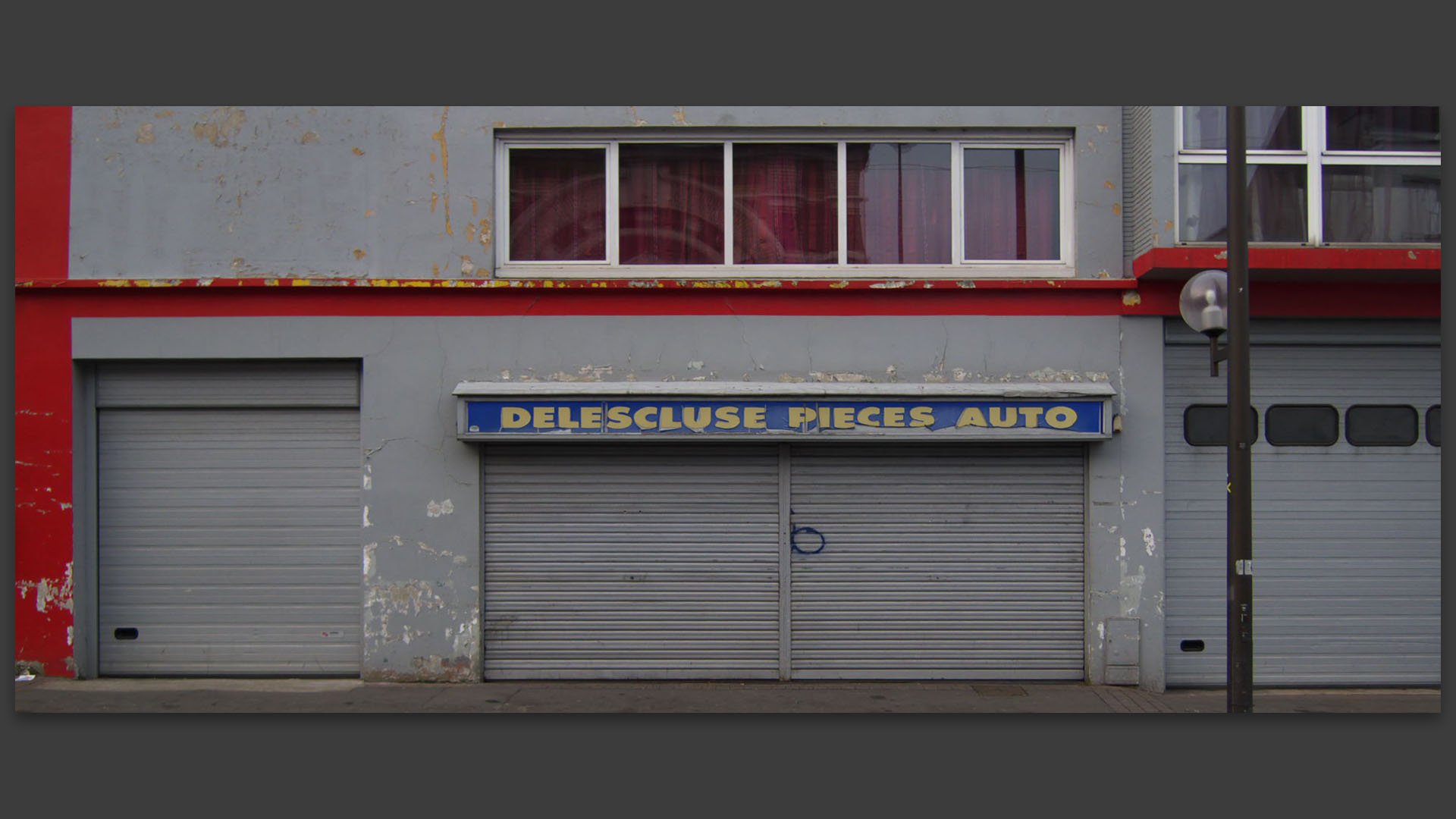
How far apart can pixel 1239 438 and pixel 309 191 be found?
27.1 feet

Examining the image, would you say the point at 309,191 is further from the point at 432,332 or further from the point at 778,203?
the point at 778,203

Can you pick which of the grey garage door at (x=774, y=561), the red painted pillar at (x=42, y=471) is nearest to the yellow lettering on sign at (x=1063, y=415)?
the grey garage door at (x=774, y=561)

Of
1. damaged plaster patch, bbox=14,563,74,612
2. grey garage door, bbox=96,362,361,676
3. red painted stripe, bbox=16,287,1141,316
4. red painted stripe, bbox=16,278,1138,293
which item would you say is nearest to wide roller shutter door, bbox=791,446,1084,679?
red painted stripe, bbox=16,287,1141,316

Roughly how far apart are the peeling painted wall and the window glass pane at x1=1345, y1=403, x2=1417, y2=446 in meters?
2.81

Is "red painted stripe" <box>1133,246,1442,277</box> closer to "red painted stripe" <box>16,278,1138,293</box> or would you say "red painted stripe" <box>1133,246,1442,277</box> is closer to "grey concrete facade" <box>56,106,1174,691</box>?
"red painted stripe" <box>16,278,1138,293</box>

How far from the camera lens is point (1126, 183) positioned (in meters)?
8.98

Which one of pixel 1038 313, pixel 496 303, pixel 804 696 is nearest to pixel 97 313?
pixel 496 303

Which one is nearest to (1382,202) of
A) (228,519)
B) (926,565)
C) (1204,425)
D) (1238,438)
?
(1204,425)

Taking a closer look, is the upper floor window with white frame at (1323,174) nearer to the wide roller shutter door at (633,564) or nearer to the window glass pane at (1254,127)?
the window glass pane at (1254,127)

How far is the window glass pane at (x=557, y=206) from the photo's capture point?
918 cm

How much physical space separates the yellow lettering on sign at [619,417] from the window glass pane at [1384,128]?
23.2ft

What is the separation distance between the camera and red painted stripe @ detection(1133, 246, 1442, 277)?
27.2 feet

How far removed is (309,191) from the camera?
894 centimetres

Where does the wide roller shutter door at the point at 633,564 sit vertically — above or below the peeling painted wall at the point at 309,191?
below
